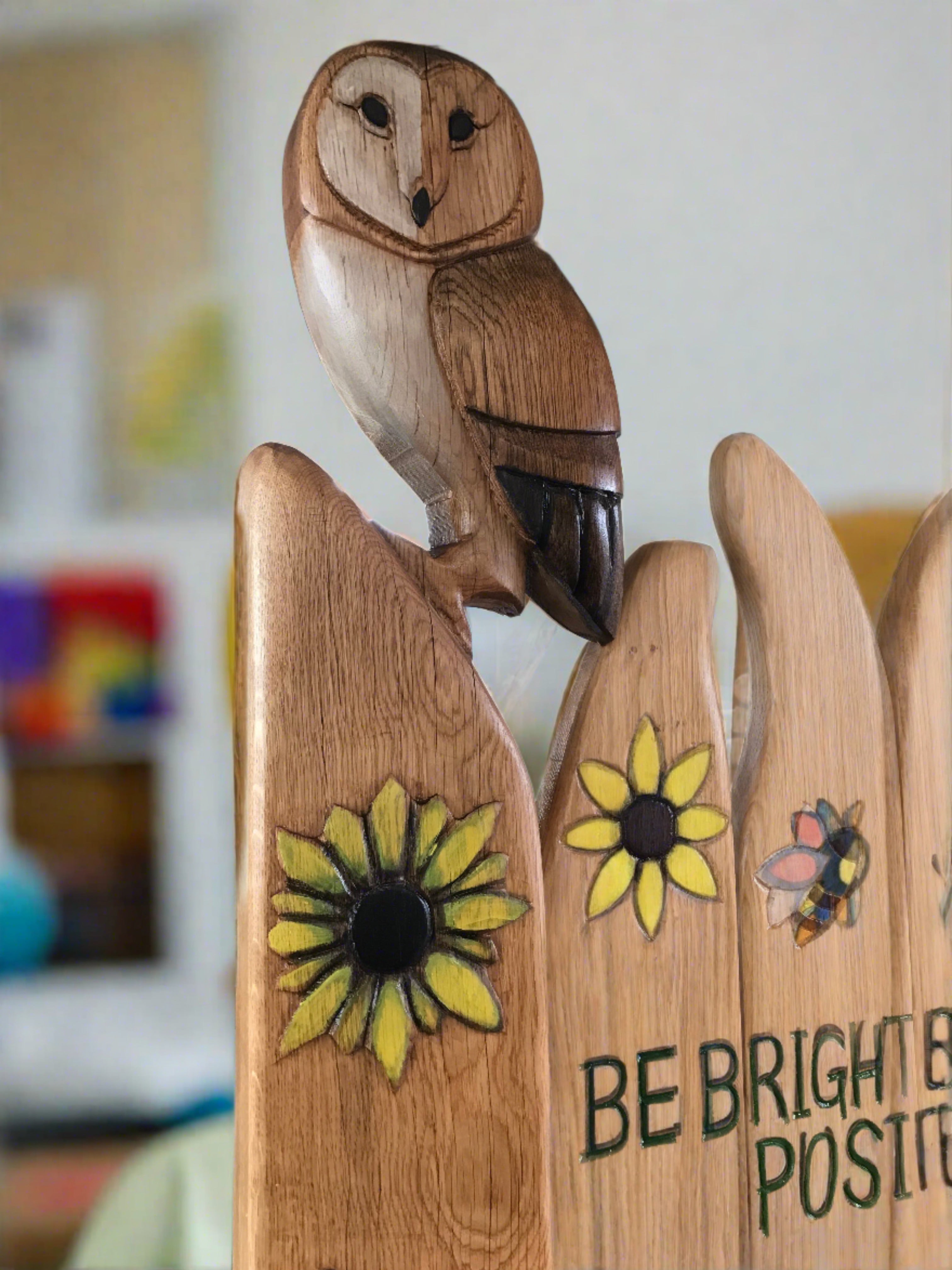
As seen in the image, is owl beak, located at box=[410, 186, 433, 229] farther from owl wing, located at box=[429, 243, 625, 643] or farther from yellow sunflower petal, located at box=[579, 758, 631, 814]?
yellow sunflower petal, located at box=[579, 758, 631, 814]

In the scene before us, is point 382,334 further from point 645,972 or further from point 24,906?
point 24,906

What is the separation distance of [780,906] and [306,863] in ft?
0.64

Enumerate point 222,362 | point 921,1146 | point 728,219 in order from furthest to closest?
point 222,362 < point 728,219 < point 921,1146

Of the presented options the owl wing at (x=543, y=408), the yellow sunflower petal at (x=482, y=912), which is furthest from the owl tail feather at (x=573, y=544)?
the yellow sunflower petal at (x=482, y=912)

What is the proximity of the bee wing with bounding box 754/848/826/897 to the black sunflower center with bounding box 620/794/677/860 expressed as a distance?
46 mm

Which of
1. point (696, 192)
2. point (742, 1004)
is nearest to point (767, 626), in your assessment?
point (742, 1004)

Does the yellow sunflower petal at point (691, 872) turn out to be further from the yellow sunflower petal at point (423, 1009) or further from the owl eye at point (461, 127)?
the owl eye at point (461, 127)

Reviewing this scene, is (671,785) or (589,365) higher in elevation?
(589,365)

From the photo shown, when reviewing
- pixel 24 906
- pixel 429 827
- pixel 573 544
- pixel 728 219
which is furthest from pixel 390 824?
pixel 24 906

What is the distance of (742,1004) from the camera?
0.42 m

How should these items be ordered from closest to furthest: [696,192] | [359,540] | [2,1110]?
[359,540] → [696,192] → [2,1110]

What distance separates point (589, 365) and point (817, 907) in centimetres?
23

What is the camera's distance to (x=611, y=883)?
0.40 meters

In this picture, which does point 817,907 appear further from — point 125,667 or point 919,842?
point 125,667
